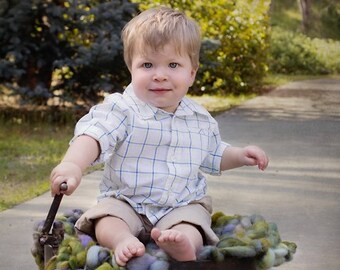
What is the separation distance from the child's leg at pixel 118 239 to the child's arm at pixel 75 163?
0.73 feet

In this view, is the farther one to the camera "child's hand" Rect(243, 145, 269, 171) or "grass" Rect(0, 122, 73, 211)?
"grass" Rect(0, 122, 73, 211)

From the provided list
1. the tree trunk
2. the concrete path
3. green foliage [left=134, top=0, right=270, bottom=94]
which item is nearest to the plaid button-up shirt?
the concrete path

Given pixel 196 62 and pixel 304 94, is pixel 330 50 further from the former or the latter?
pixel 196 62

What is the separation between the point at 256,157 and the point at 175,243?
30.6 inches

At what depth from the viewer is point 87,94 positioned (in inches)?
358

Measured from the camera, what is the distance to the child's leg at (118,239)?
258cm

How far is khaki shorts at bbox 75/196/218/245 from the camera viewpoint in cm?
297

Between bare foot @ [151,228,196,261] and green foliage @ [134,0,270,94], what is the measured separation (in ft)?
31.0

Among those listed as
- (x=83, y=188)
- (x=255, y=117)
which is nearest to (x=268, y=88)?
(x=255, y=117)

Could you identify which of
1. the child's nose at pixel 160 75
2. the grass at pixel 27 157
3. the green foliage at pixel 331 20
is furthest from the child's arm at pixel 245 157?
the green foliage at pixel 331 20

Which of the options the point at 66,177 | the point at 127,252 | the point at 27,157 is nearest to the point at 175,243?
the point at 127,252

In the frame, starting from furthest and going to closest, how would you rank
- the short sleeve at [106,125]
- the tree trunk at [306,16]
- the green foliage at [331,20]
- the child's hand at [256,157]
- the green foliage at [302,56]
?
the tree trunk at [306,16]
the green foliage at [331,20]
the green foliage at [302,56]
the child's hand at [256,157]
the short sleeve at [106,125]

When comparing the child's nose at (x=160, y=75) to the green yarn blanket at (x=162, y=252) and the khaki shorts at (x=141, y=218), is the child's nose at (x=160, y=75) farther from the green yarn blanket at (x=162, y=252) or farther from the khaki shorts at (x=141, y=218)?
the green yarn blanket at (x=162, y=252)

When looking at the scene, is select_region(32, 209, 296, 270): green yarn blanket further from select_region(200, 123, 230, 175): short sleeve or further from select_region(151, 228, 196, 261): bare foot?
select_region(200, 123, 230, 175): short sleeve
